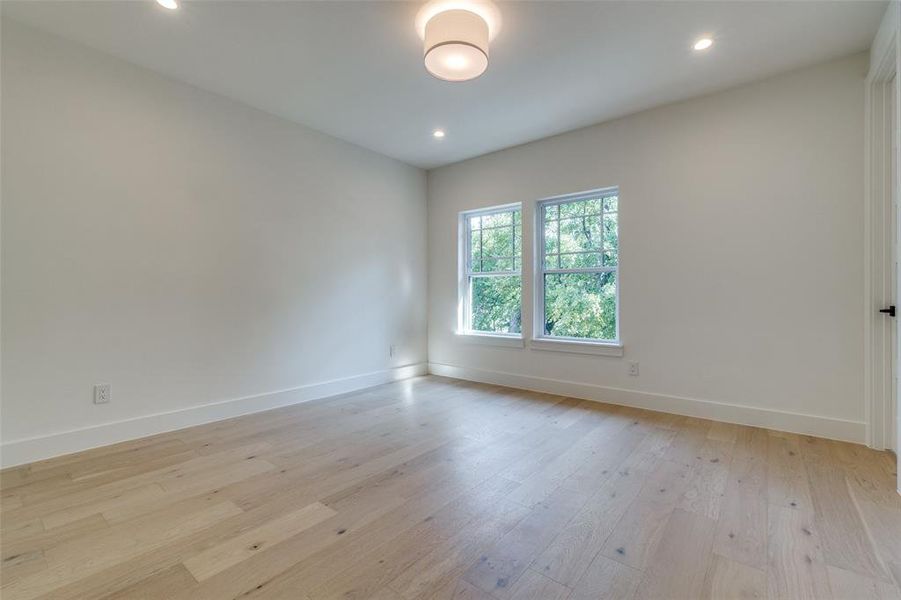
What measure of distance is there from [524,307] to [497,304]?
46cm

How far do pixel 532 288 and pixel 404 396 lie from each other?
1.71 m

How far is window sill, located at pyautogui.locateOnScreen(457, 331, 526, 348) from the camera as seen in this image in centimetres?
420

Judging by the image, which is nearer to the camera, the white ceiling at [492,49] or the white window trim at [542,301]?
the white ceiling at [492,49]

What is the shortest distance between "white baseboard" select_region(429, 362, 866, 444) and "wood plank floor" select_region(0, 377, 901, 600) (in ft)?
0.39

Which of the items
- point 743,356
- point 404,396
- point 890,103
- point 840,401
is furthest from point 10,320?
point 890,103

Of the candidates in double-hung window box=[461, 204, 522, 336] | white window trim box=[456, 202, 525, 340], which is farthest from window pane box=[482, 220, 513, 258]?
white window trim box=[456, 202, 525, 340]

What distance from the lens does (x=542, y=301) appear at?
413cm

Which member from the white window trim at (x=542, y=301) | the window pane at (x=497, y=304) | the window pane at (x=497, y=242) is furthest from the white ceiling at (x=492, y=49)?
the window pane at (x=497, y=304)

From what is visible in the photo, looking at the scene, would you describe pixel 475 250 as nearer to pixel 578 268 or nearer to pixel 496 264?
pixel 496 264

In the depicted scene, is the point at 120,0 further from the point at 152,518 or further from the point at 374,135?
the point at 152,518

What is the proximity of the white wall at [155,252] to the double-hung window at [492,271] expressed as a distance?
53.3 inches

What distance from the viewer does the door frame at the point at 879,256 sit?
2393 mm

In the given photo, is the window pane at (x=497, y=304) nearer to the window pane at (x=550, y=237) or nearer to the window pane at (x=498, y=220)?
the window pane at (x=550, y=237)

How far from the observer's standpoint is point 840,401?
262 centimetres
